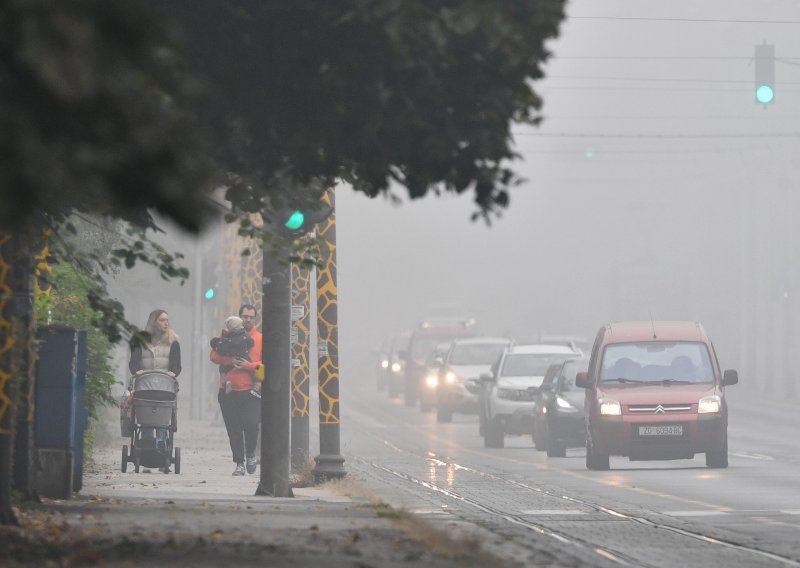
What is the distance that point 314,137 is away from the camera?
9.77 metres

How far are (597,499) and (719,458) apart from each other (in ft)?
20.4

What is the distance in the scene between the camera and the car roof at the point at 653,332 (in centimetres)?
2502

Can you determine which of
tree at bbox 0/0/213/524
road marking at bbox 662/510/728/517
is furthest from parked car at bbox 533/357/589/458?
tree at bbox 0/0/213/524

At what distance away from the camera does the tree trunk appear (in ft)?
40.0

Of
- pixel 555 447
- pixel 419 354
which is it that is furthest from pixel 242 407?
pixel 419 354

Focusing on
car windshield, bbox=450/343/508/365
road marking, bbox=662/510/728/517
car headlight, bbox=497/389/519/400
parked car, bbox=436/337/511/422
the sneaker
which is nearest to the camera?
road marking, bbox=662/510/728/517

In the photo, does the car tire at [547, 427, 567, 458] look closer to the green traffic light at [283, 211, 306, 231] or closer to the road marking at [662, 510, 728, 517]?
the road marking at [662, 510, 728, 517]

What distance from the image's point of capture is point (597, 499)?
59.9 ft

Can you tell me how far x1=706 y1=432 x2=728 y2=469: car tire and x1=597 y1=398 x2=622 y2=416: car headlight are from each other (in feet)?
4.28

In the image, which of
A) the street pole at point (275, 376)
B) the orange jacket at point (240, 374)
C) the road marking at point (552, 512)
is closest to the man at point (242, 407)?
the orange jacket at point (240, 374)

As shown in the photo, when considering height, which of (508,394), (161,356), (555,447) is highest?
(161,356)

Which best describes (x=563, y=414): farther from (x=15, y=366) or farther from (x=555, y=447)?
(x=15, y=366)

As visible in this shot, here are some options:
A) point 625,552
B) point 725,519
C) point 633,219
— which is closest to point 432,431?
point 725,519

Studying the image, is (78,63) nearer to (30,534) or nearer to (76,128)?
(76,128)
